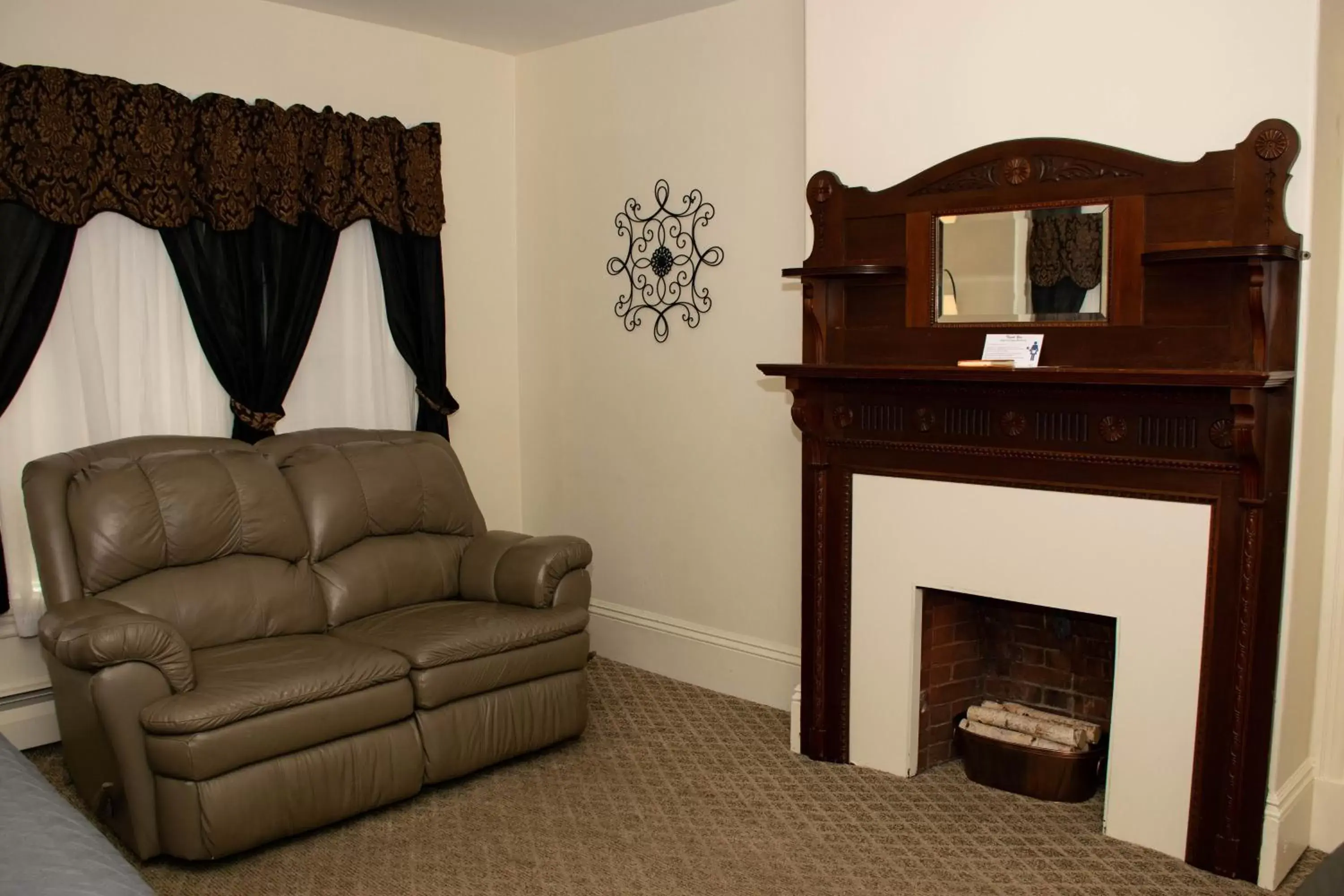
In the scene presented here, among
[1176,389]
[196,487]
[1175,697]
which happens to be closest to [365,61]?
[196,487]

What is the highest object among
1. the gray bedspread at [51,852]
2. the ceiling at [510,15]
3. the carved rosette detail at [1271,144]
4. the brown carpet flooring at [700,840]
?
the ceiling at [510,15]

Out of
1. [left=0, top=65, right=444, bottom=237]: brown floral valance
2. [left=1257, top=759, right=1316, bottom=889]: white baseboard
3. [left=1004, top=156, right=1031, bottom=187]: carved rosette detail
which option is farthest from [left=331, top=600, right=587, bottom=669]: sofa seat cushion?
[left=1257, top=759, right=1316, bottom=889]: white baseboard

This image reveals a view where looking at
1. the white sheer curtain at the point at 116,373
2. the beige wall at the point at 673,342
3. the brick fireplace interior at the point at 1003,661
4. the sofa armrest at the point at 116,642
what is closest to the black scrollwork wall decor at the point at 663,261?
the beige wall at the point at 673,342

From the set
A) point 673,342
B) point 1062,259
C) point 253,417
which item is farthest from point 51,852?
point 673,342

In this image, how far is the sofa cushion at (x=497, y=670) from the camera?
3531mm

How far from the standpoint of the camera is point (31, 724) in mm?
3949

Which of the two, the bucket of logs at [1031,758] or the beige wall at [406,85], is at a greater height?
the beige wall at [406,85]

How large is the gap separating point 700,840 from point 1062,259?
1983mm

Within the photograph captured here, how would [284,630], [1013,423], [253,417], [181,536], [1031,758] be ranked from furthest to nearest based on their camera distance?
[253,417]
[284,630]
[181,536]
[1031,758]
[1013,423]

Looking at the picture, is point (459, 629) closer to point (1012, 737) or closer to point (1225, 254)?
point (1012, 737)

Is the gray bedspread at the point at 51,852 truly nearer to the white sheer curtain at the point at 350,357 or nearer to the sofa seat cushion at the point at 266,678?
the sofa seat cushion at the point at 266,678

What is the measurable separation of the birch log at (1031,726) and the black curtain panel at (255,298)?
2829mm

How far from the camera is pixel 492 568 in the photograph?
13.6ft

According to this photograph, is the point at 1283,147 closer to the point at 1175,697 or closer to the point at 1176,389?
the point at 1176,389
